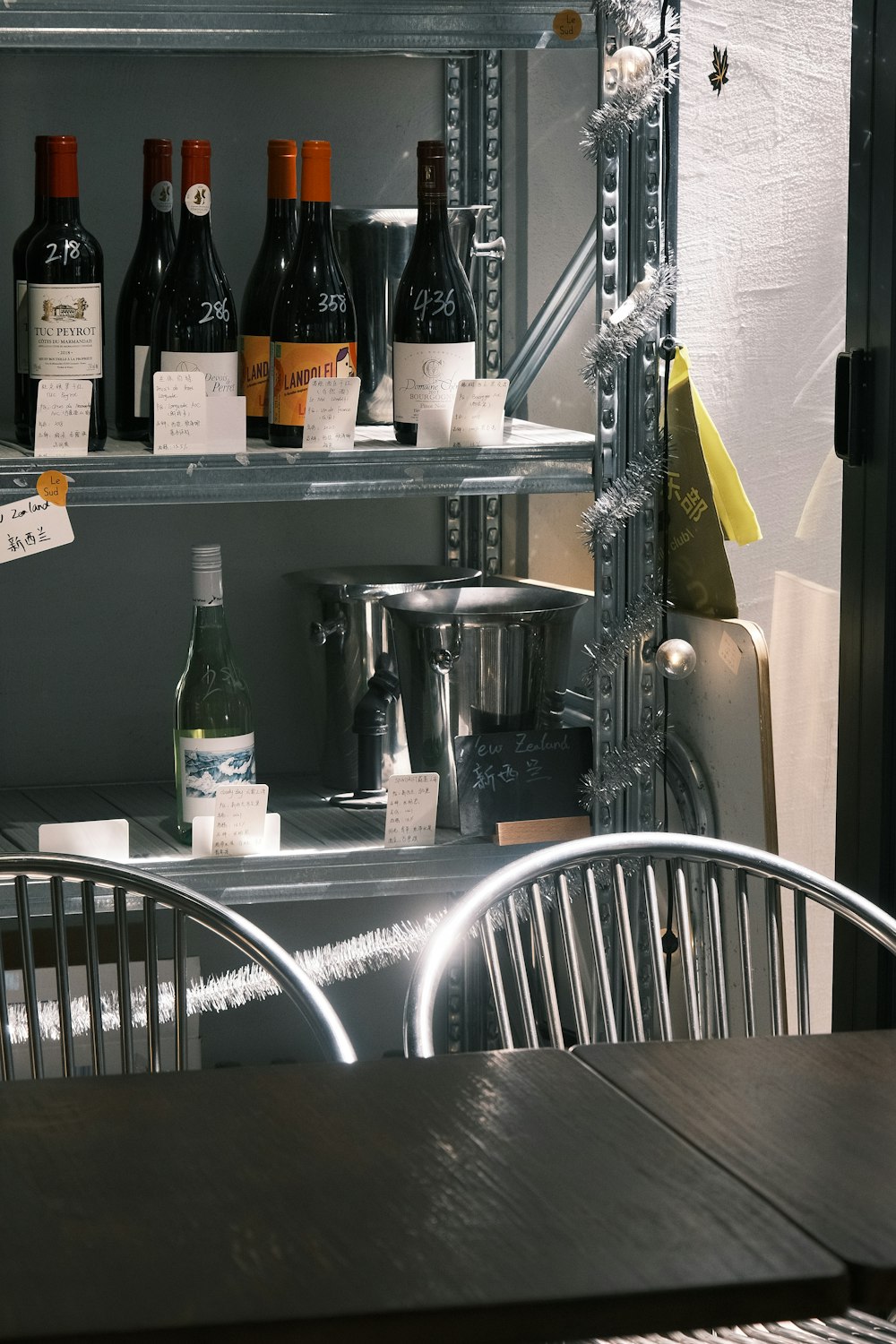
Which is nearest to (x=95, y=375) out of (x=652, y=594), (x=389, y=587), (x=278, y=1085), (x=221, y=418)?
(x=221, y=418)

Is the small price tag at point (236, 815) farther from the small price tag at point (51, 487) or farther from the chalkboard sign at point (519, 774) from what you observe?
the small price tag at point (51, 487)

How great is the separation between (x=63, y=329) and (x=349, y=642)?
51 cm

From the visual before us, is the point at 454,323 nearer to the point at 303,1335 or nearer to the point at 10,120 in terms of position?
the point at 10,120

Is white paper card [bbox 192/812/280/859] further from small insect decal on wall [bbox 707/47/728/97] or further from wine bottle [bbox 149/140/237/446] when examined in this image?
small insect decal on wall [bbox 707/47/728/97]

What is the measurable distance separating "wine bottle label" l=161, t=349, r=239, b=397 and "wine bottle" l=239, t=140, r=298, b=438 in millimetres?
101

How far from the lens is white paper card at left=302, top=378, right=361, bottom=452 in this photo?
5.85 feet

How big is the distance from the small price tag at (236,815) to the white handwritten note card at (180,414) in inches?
14.4

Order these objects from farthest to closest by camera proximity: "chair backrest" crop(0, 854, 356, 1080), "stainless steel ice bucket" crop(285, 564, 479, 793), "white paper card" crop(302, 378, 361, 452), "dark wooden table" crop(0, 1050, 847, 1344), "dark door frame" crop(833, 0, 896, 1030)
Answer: "stainless steel ice bucket" crop(285, 564, 479, 793) → "white paper card" crop(302, 378, 361, 452) → "dark door frame" crop(833, 0, 896, 1030) → "chair backrest" crop(0, 854, 356, 1080) → "dark wooden table" crop(0, 1050, 847, 1344)

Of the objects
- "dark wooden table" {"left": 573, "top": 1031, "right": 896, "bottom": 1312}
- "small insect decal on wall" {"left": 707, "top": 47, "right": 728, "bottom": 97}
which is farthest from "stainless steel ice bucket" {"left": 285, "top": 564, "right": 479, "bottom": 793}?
"dark wooden table" {"left": 573, "top": 1031, "right": 896, "bottom": 1312}

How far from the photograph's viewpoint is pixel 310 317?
1931mm

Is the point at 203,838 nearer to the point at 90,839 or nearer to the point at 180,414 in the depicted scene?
the point at 90,839

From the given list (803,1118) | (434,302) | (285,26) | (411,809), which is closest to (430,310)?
(434,302)

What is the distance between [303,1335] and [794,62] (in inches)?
62.5

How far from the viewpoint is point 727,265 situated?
1.99 metres
